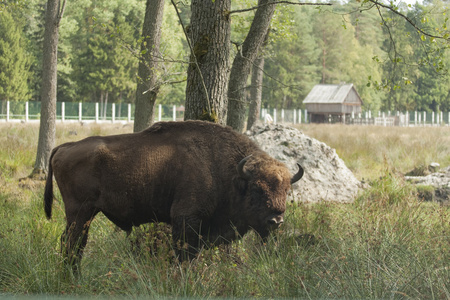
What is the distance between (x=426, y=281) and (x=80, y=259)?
3.44m

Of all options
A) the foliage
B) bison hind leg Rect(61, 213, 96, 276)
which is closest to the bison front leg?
bison hind leg Rect(61, 213, 96, 276)

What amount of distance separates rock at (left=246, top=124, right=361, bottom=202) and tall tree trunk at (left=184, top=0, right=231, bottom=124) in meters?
3.43

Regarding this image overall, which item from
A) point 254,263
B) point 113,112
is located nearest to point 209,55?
point 254,263

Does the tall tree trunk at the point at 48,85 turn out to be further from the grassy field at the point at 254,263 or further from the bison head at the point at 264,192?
the bison head at the point at 264,192

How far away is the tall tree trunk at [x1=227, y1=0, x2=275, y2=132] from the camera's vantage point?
34.8 ft

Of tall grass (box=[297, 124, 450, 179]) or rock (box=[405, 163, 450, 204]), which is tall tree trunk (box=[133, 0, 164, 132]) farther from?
tall grass (box=[297, 124, 450, 179])

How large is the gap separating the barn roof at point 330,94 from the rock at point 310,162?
2712 inches

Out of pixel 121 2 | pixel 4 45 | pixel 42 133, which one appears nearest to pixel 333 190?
pixel 42 133

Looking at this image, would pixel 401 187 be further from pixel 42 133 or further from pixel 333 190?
pixel 42 133

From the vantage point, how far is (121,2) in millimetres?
61312

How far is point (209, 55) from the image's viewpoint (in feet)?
23.9

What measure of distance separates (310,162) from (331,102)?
70336 mm

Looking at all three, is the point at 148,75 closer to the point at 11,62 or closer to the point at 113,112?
the point at 11,62

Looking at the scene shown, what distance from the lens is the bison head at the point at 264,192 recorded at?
A: 18.0 feet
